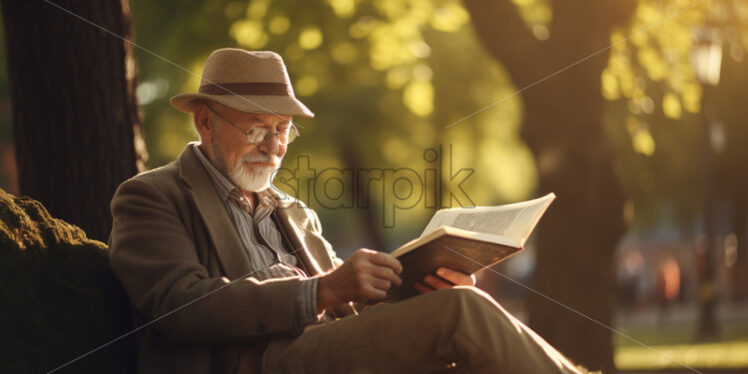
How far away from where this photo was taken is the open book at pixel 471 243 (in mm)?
3391

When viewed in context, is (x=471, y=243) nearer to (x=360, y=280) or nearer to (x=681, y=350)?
(x=360, y=280)

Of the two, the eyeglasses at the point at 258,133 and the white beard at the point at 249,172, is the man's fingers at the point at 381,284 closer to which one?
the white beard at the point at 249,172

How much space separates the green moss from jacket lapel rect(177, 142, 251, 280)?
41cm

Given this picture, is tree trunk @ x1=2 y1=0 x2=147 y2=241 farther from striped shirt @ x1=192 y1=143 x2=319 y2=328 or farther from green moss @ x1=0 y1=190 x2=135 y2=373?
green moss @ x1=0 y1=190 x2=135 y2=373

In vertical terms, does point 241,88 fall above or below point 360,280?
above

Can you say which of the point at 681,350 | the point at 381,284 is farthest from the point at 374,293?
the point at 681,350

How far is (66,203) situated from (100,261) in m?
1.34

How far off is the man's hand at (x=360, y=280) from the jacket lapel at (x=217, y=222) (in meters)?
0.40

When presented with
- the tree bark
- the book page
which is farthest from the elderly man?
the tree bark

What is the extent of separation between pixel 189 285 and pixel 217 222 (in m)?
0.45

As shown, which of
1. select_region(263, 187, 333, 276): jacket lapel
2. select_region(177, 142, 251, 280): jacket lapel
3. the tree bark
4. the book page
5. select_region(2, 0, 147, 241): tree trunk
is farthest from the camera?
the tree bark

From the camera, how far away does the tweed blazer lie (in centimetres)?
334

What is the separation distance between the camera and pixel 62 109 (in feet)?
15.8

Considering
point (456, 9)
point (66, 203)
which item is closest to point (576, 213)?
point (456, 9)
